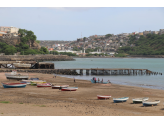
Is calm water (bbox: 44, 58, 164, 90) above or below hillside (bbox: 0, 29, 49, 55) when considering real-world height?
below

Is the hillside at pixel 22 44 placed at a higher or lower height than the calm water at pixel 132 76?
higher

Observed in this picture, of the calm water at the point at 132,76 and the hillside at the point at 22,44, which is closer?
the calm water at the point at 132,76

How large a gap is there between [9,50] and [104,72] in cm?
10095

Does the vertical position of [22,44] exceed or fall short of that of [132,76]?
it exceeds it

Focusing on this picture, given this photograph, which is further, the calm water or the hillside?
the hillside

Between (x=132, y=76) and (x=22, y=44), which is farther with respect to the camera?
(x=22, y=44)

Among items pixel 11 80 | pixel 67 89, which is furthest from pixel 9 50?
pixel 67 89

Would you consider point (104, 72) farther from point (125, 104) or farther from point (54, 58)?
point (54, 58)

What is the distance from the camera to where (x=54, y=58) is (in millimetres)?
164375

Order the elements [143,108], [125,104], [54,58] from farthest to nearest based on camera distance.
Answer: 1. [54,58]
2. [125,104]
3. [143,108]
